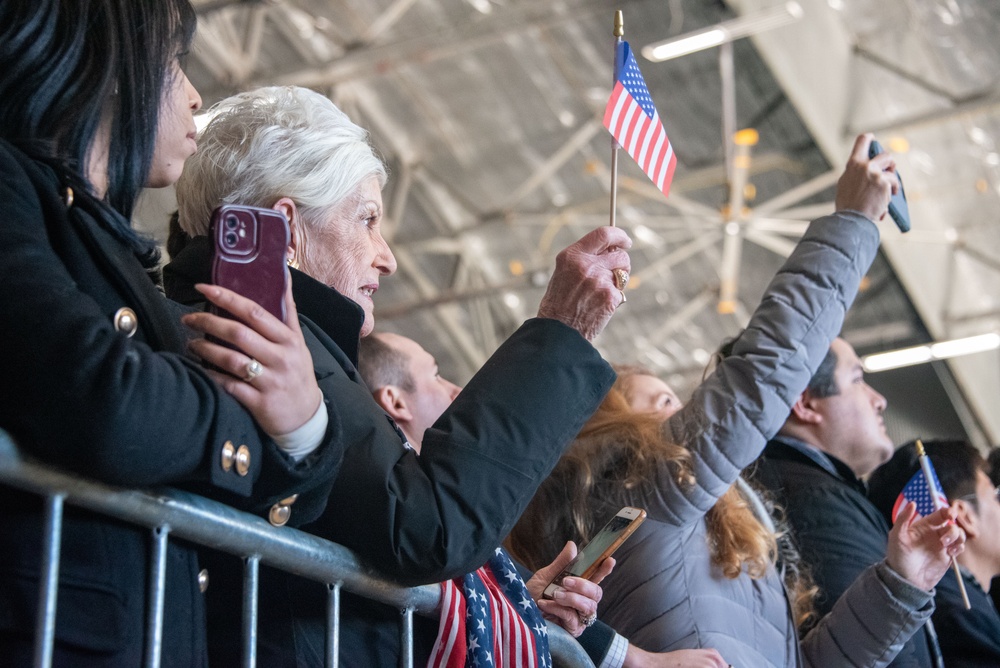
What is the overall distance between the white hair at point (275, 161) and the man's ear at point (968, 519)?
2171 mm

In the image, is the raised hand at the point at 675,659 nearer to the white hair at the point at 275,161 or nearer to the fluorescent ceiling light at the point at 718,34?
the white hair at the point at 275,161

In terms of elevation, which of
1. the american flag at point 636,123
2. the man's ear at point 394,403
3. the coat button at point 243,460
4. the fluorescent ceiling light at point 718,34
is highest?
the fluorescent ceiling light at point 718,34

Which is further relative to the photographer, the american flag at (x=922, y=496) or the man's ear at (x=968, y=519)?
the man's ear at (x=968, y=519)

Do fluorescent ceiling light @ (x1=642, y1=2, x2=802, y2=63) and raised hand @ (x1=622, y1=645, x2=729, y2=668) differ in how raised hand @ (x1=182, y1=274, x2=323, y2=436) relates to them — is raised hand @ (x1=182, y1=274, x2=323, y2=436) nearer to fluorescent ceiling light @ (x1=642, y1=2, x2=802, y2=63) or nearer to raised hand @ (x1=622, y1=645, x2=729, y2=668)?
raised hand @ (x1=622, y1=645, x2=729, y2=668)

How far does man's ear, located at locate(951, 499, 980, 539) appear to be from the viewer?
3359mm

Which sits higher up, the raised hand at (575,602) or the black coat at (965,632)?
the raised hand at (575,602)

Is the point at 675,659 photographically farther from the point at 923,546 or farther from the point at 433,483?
the point at 433,483

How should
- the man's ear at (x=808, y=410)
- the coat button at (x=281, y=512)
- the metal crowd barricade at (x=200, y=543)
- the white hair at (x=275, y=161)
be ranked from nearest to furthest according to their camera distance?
1. the metal crowd barricade at (x=200, y=543)
2. the coat button at (x=281, y=512)
3. the white hair at (x=275, y=161)
4. the man's ear at (x=808, y=410)

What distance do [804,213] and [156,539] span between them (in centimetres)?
891

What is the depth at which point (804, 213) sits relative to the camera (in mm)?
9594

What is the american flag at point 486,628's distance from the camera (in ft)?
4.85

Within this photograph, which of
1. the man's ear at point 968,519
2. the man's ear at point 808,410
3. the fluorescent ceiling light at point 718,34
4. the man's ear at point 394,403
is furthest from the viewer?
the fluorescent ceiling light at point 718,34

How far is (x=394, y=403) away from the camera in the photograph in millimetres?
2637

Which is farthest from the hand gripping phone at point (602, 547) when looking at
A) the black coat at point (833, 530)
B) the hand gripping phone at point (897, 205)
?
the hand gripping phone at point (897, 205)
